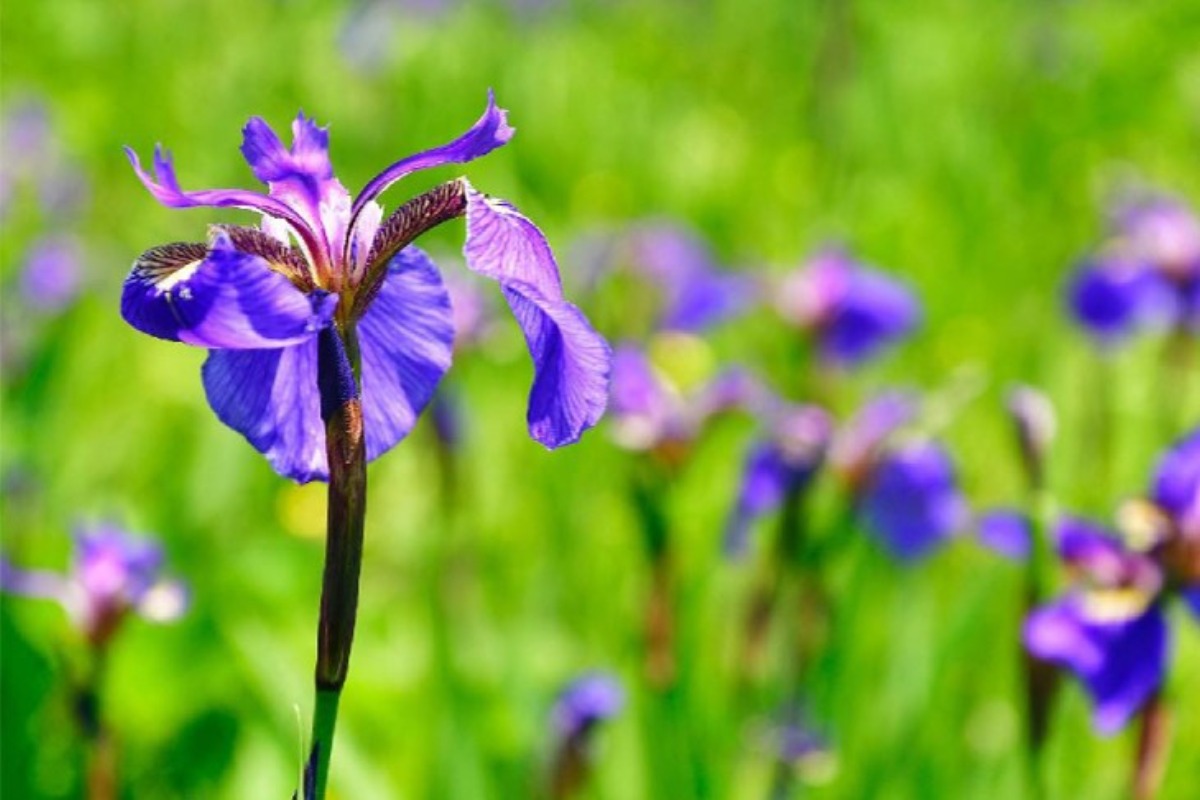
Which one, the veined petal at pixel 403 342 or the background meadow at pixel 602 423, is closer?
the veined petal at pixel 403 342

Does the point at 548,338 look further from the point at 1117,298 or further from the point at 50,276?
the point at 50,276

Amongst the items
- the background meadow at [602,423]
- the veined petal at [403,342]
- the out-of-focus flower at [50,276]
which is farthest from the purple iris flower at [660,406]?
the out-of-focus flower at [50,276]

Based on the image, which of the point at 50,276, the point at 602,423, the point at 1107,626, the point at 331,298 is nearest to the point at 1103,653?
the point at 1107,626

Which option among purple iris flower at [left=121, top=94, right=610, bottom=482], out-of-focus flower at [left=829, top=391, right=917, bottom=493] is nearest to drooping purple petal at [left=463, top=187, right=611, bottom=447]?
purple iris flower at [left=121, top=94, right=610, bottom=482]

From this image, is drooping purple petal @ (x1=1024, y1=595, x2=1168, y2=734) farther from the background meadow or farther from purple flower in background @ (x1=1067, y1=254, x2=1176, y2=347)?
purple flower in background @ (x1=1067, y1=254, x2=1176, y2=347)

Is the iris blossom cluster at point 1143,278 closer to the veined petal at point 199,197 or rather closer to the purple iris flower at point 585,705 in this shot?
the purple iris flower at point 585,705

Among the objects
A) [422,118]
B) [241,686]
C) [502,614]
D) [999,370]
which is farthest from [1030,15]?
[241,686]
